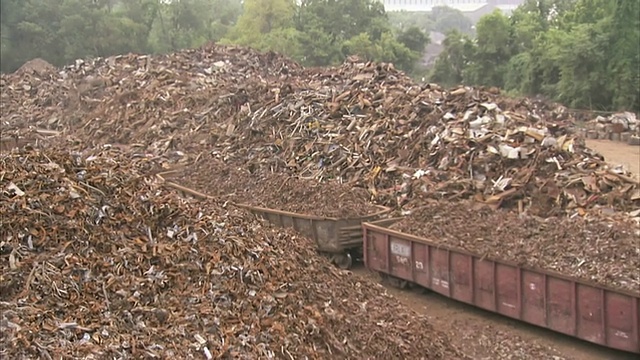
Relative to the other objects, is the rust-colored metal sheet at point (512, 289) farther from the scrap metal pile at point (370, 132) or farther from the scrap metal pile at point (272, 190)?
the scrap metal pile at point (370, 132)

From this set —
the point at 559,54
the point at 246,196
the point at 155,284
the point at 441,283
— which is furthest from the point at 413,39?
the point at 155,284

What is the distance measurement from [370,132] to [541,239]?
7886 millimetres

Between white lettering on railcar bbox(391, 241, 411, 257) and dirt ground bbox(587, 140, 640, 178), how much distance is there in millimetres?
14736

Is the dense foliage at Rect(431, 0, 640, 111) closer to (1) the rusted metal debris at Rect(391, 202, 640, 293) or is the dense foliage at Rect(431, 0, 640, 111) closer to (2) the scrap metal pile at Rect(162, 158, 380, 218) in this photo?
(2) the scrap metal pile at Rect(162, 158, 380, 218)

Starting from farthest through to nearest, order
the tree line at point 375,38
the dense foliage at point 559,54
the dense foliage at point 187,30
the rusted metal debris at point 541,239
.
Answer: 1. the dense foliage at point 187,30
2. the tree line at point 375,38
3. the dense foliage at point 559,54
4. the rusted metal debris at point 541,239

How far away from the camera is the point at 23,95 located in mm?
37125

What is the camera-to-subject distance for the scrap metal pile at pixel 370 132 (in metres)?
16.6

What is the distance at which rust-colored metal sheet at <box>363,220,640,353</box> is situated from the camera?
36.9ft

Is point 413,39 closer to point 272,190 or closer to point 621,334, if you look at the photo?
point 272,190

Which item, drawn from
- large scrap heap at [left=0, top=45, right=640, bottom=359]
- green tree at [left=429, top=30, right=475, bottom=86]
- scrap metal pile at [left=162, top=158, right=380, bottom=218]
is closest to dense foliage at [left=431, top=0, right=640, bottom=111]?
green tree at [left=429, top=30, right=475, bottom=86]

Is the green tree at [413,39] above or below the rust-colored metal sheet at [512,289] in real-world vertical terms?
above

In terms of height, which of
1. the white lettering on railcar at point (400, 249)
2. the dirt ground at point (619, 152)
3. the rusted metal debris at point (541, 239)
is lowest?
the dirt ground at point (619, 152)

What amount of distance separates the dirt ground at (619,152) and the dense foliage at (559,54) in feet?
29.8

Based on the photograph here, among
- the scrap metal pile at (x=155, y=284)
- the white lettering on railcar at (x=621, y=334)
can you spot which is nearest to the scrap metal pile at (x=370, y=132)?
the white lettering on railcar at (x=621, y=334)
